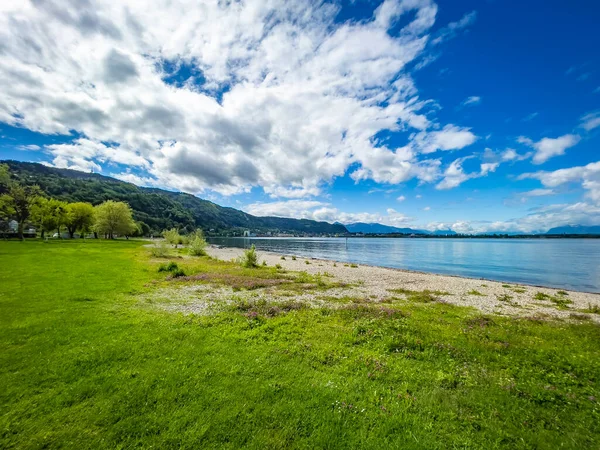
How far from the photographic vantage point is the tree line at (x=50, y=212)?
62656 mm

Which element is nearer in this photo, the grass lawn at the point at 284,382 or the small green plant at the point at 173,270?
the grass lawn at the point at 284,382

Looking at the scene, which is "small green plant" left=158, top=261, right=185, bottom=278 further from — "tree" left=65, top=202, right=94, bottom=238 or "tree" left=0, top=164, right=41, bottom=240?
"tree" left=65, top=202, right=94, bottom=238

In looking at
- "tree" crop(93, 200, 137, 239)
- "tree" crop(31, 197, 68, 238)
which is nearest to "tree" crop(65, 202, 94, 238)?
"tree" crop(93, 200, 137, 239)

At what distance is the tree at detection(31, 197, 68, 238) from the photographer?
71.2 meters

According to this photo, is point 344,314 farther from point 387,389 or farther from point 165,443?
point 165,443

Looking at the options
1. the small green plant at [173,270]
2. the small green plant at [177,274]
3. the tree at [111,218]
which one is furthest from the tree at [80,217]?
the small green plant at [177,274]

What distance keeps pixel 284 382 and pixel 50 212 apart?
A: 10285cm

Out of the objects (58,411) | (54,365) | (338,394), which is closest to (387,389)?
(338,394)

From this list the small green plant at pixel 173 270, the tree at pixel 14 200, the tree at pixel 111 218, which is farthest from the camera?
the tree at pixel 111 218

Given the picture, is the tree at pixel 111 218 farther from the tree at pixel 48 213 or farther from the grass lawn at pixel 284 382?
the grass lawn at pixel 284 382

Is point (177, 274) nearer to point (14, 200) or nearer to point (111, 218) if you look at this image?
point (14, 200)

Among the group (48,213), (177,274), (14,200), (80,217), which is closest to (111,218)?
(80,217)

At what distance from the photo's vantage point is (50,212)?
3031 inches

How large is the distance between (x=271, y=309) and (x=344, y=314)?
4057mm
